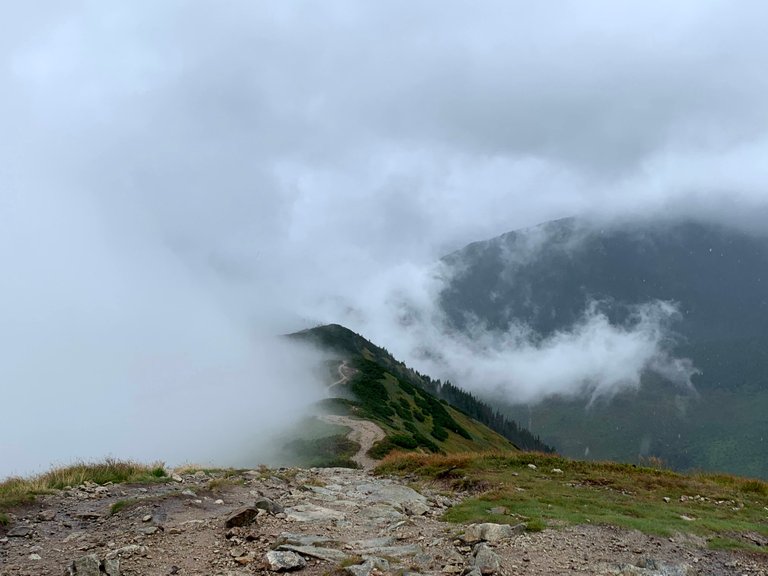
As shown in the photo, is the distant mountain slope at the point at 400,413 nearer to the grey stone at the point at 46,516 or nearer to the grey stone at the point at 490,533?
the grey stone at the point at 46,516

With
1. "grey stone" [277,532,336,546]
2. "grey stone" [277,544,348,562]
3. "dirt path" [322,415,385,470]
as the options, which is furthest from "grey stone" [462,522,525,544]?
"dirt path" [322,415,385,470]

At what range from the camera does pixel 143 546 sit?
499 inches

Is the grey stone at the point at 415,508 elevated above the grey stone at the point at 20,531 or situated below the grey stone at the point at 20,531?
above

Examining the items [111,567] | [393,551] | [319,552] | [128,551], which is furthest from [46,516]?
[393,551]

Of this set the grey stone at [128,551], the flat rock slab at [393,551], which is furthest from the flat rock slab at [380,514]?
the grey stone at [128,551]

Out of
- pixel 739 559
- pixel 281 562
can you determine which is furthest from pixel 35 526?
pixel 739 559

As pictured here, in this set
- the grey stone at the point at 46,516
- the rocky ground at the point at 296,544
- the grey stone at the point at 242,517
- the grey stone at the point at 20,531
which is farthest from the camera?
the grey stone at the point at 46,516

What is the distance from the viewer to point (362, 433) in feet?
267

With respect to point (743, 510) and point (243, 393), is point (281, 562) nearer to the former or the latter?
point (743, 510)

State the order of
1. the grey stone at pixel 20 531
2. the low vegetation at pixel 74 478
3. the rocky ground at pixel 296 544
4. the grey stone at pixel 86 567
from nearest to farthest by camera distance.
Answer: the grey stone at pixel 86 567
the rocky ground at pixel 296 544
the grey stone at pixel 20 531
the low vegetation at pixel 74 478

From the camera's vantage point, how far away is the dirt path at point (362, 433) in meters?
68.6

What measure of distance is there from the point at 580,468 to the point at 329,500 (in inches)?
591

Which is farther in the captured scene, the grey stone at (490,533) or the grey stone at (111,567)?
the grey stone at (490,533)

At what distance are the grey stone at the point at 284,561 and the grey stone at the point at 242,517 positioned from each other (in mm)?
2525
